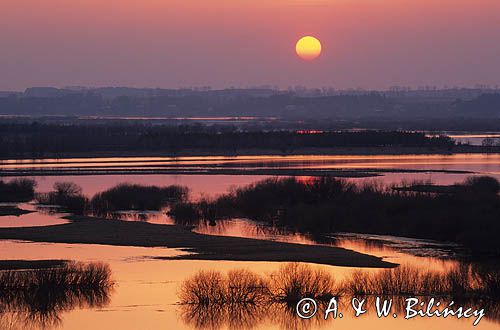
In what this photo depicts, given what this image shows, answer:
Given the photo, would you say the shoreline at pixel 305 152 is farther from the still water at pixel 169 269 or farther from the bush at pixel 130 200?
the bush at pixel 130 200

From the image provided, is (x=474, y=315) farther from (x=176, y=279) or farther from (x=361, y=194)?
(x=361, y=194)

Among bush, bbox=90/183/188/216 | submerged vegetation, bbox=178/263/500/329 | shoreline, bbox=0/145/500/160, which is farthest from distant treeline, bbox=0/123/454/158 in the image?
submerged vegetation, bbox=178/263/500/329

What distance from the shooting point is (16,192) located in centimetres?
4781

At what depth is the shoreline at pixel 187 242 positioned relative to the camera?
95.1 feet

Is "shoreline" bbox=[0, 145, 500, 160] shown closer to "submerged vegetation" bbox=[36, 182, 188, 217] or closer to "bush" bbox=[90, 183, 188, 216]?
"submerged vegetation" bbox=[36, 182, 188, 217]

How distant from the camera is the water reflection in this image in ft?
72.1

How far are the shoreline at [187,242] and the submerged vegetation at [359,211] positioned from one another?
3676 millimetres

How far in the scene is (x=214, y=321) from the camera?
22141mm

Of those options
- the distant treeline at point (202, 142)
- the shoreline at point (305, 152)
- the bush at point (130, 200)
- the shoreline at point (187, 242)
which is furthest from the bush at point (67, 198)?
the distant treeline at point (202, 142)

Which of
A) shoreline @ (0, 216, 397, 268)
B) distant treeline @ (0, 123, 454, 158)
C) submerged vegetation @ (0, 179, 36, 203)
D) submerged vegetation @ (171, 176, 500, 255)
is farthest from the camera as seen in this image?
distant treeline @ (0, 123, 454, 158)

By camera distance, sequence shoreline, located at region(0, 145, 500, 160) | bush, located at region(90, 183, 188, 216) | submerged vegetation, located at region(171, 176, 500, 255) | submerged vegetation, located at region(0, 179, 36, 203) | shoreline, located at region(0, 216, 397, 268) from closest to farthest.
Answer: shoreline, located at region(0, 216, 397, 268), submerged vegetation, located at region(171, 176, 500, 255), bush, located at region(90, 183, 188, 216), submerged vegetation, located at region(0, 179, 36, 203), shoreline, located at region(0, 145, 500, 160)

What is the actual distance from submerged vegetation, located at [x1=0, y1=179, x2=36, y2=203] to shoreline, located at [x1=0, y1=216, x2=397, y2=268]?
9.73 meters

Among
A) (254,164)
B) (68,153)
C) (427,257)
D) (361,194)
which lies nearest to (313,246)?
(427,257)

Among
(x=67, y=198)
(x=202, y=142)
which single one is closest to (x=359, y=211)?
(x=67, y=198)
